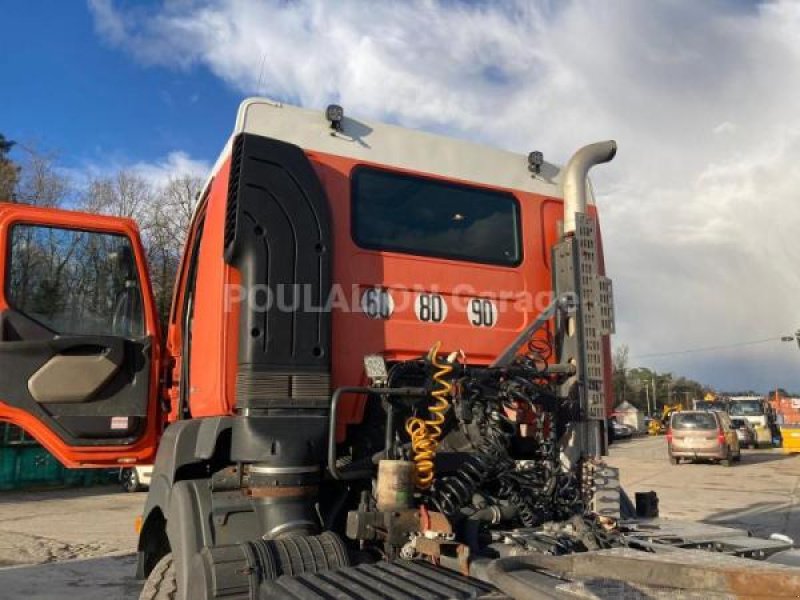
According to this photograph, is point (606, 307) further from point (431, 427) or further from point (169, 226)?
point (169, 226)

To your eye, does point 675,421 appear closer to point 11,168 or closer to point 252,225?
point 252,225

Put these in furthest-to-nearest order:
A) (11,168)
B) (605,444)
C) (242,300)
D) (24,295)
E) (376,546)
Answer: (11,168) → (24,295) → (605,444) → (242,300) → (376,546)

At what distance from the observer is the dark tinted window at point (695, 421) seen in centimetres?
2111

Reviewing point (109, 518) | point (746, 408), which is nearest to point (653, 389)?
point (746, 408)

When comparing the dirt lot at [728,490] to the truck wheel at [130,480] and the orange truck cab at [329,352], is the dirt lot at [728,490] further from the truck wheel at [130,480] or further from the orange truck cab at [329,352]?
the truck wheel at [130,480]

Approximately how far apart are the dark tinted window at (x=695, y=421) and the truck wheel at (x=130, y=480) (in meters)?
16.1

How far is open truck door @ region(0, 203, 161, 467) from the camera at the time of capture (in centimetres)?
397

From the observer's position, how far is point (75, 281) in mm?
4297

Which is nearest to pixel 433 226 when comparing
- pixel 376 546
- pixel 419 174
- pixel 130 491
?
pixel 419 174

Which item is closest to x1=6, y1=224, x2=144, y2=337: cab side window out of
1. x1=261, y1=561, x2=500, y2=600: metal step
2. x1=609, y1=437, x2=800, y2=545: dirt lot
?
x1=261, y1=561, x2=500, y2=600: metal step

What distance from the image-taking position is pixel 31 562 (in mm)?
8375

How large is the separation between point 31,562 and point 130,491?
864 cm

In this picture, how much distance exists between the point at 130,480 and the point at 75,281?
13.8 m

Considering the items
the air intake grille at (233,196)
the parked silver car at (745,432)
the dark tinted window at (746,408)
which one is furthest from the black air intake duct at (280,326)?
the dark tinted window at (746,408)
